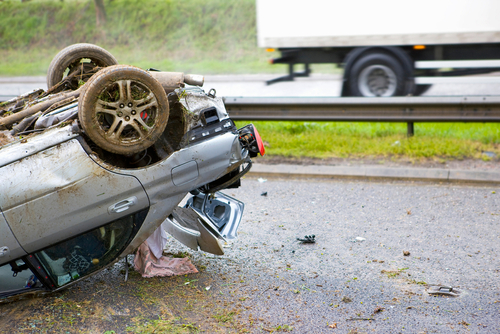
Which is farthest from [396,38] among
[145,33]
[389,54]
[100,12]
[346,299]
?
[100,12]

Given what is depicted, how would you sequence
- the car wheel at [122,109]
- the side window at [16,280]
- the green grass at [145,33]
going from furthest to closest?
the green grass at [145,33], the side window at [16,280], the car wheel at [122,109]

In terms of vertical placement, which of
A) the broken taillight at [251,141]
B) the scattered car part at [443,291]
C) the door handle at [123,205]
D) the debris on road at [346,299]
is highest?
the broken taillight at [251,141]

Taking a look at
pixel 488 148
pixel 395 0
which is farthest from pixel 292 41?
→ pixel 488 148

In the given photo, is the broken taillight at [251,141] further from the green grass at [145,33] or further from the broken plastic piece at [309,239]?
the green grass at [145,33]

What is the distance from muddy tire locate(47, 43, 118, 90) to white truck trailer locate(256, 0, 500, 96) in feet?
18.6

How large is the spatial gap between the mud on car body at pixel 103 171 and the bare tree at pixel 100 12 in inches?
396

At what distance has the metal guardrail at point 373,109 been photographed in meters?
7.16

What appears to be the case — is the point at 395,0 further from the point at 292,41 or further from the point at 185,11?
the point at 185,11

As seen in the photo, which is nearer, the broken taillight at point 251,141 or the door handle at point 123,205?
the door handle at point 123,205

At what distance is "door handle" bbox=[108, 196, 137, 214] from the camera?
347 centimetres

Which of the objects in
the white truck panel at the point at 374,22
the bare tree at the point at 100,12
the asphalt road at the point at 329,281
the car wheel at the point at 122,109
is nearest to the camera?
the car wheel at the point at 122,109

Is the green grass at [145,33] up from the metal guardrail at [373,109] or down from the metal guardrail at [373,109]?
up

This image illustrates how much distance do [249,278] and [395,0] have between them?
22.5 ft

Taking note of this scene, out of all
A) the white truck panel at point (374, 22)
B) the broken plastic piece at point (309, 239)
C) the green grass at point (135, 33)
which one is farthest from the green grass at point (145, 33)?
the broken plastic piece at point (309, 239)
